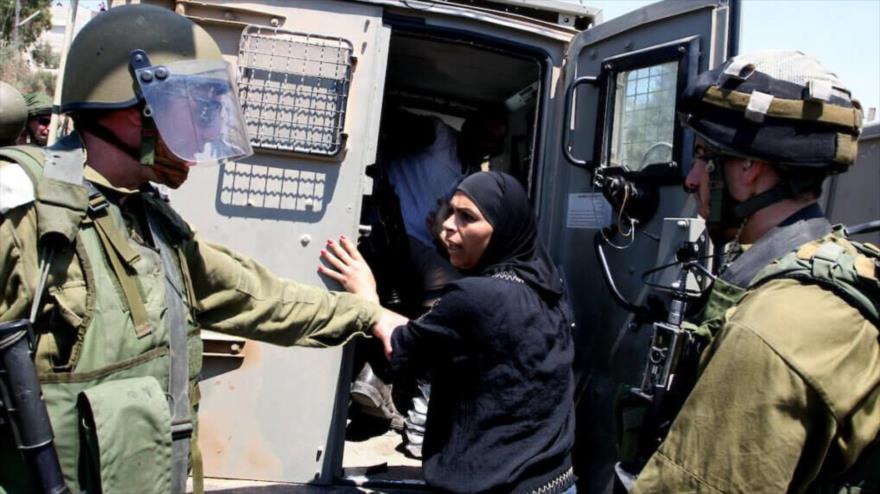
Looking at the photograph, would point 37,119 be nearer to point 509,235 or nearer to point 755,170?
point 509,235

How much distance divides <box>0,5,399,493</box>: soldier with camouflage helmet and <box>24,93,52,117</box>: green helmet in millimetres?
3692

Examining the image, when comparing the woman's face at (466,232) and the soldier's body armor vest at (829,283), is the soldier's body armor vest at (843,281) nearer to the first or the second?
the soldier's body armor vest at (829,283)

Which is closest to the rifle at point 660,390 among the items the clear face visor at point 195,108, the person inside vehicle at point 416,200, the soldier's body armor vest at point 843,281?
the soldier's body armor vest at point 843,281

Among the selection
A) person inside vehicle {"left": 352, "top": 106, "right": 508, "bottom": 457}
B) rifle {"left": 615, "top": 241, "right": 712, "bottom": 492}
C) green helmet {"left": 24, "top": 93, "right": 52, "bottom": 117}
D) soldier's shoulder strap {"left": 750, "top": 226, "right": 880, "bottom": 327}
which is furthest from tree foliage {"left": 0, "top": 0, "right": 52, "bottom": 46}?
soldier's shoulder strap {"left": 750, "top": 226, "right": 880, "bottom": 327}

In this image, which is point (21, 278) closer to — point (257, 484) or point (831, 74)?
point (831, 74)

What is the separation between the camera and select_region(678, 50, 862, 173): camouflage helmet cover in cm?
150

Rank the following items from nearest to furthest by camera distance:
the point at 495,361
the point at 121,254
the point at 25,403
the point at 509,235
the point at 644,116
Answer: the point at 25,403 < the point at 121,254 < the point at 495,361 < the point at 509,235 < the point at 644,116

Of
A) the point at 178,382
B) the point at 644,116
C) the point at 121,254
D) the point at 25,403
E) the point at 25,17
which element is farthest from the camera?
the point at 25,17

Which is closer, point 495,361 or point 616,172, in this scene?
point 495,361

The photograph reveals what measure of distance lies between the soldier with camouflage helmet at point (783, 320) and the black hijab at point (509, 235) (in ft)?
2.81

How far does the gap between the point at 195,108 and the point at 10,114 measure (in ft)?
9.48

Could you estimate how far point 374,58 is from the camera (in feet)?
10.7

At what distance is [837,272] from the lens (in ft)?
4.34

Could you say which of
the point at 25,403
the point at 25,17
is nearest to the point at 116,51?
the point at 25,403
